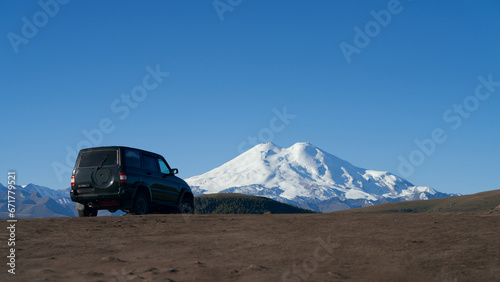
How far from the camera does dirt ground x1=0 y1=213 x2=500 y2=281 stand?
839 cm

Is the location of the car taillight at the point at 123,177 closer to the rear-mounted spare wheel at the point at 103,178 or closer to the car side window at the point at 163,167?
the rear-mounted spare wheel at the point at 103,178

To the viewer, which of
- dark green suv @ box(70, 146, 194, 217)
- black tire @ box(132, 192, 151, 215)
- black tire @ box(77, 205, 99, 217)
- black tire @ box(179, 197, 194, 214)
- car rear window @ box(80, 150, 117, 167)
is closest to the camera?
dark green suv @ box(70, 146, 194, 217)

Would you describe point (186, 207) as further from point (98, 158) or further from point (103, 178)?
point (98, 158)

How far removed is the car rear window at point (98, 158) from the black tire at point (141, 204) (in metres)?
1.43

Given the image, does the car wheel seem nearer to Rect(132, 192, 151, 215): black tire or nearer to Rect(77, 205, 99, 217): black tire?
Rect(132, 192, 151, 215): black tire

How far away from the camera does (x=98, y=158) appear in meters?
17.3

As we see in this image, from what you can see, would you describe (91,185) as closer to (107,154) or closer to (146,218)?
(107,154)

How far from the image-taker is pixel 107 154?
679 inches

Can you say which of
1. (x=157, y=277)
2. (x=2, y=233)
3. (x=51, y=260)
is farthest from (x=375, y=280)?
(x=2, y=233)

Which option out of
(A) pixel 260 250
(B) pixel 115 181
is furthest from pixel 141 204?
(A) pixel 260 250

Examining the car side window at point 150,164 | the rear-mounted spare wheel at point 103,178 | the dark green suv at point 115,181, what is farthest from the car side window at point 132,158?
the rear-mounted spare wheel at point 103,178

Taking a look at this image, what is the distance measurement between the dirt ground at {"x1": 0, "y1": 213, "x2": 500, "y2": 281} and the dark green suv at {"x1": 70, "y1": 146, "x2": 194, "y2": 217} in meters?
2.24

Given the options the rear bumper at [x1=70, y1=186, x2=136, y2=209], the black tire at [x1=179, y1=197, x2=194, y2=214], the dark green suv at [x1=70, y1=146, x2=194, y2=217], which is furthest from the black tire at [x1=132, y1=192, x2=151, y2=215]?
the black tire at [x1=179, y1=197, x2=194, y2=214]

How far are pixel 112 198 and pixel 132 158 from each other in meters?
1.43
